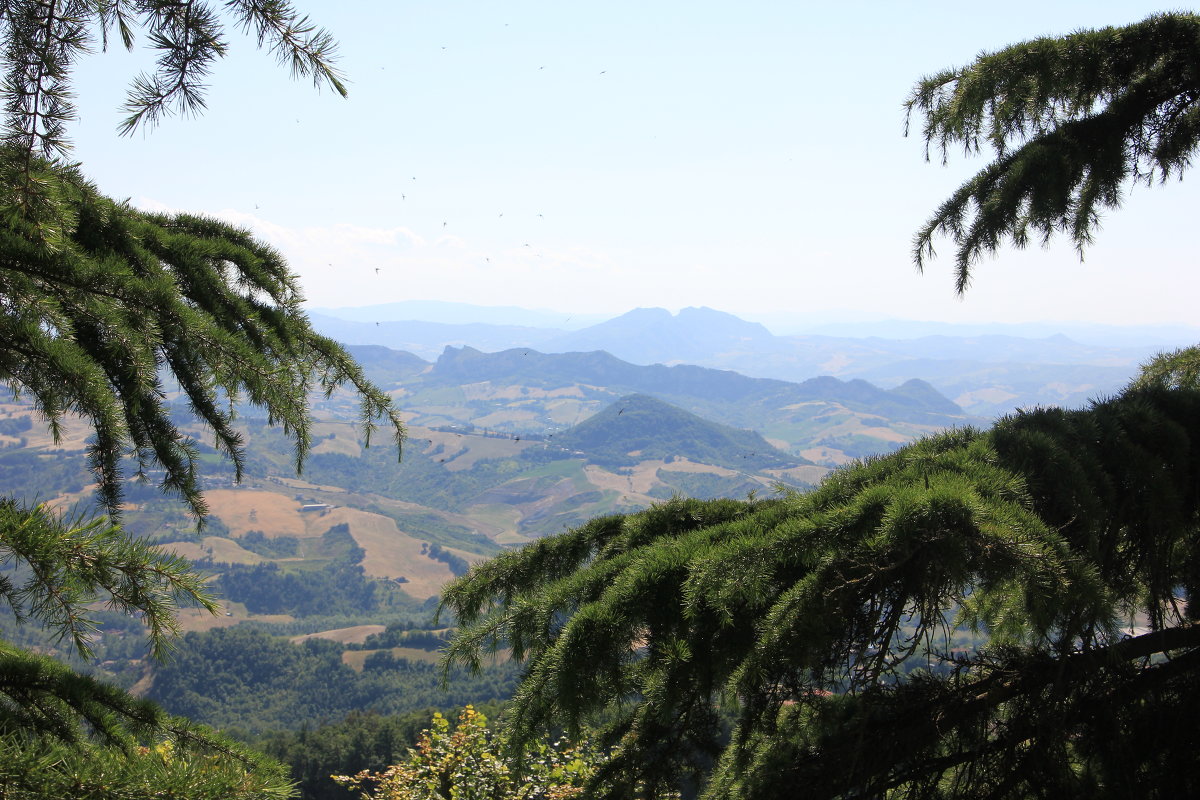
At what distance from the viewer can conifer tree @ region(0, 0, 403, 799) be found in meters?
1.72

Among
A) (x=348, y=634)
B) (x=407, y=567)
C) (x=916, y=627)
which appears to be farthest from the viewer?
(x=407, y=567)

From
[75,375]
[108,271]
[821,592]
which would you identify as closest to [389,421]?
[108,271]

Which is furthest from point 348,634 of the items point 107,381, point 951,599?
point 951,599

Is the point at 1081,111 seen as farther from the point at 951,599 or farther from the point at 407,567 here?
the point at 407,567

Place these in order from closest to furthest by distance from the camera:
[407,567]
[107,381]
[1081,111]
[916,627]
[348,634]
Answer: [107,381] < [916,627] < [1081,111] < [348,634] < [407,567]

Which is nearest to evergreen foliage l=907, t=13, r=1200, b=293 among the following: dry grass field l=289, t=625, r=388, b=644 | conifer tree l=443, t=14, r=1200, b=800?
conifer tree l=443, t=14, r=1200, b=800

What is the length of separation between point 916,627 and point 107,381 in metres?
2.94

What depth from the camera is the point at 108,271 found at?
261 cm

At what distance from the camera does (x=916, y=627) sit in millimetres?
2789

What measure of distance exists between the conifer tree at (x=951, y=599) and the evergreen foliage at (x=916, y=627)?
0.01 m

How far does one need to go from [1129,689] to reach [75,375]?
423 cm

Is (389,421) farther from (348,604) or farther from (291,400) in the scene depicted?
(348,604)

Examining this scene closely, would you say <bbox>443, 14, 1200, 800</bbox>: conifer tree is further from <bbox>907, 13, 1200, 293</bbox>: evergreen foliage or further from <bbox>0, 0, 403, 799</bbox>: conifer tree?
<bbox>0, 0, 403, 799</bbox>: conifer tree

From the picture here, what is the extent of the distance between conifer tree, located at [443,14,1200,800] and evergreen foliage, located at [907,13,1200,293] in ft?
0.04
